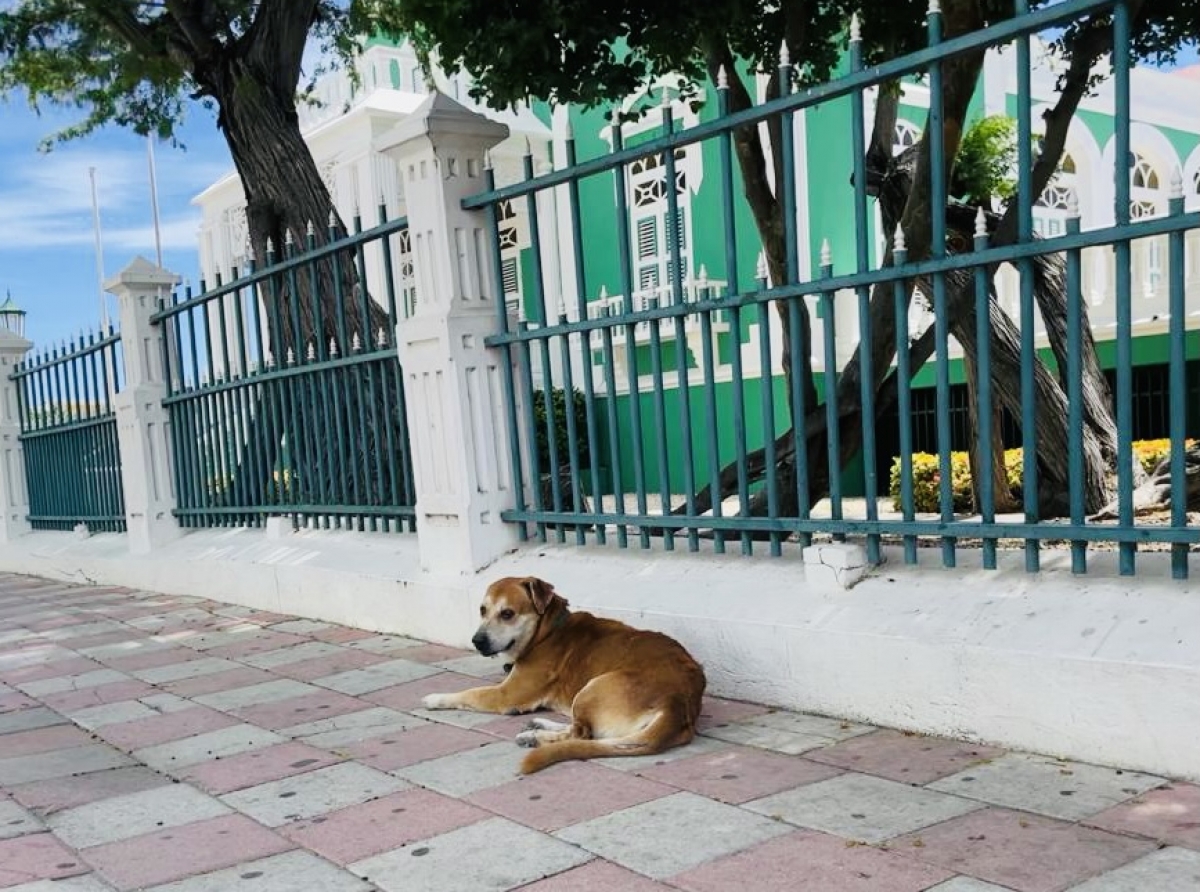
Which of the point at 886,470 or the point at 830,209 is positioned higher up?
the point at 830,209

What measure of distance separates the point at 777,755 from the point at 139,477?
7.17 metres

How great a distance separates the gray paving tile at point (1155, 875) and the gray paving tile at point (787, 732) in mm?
1269

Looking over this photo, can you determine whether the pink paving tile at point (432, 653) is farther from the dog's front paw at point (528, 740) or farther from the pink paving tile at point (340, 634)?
the dog's front paw at point (528, 740)

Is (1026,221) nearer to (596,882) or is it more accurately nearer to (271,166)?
(596,882)

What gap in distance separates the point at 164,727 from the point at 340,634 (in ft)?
6.06

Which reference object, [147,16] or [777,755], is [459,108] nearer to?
[777,755]

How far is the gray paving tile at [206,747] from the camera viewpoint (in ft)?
13.8

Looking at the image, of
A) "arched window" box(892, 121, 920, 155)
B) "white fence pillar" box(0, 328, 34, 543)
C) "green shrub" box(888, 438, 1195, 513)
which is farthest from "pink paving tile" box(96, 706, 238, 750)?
"arched window" box(892, 121, 920, 155)

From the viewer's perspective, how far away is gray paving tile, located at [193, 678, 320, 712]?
5.02 m

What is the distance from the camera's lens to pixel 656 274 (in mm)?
16312

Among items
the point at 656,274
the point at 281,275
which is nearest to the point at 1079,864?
the point at 281,275

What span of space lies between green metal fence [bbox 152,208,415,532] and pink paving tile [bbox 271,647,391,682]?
37.4 inches

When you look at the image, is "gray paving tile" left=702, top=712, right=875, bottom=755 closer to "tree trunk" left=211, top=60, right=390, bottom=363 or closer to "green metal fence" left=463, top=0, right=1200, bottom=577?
"green metal fence" left=463, top=0, right=1200, bottom=577

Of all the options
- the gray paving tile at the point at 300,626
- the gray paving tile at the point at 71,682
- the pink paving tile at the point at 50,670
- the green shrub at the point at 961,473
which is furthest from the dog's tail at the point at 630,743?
the green shrub at the point at 961,473
